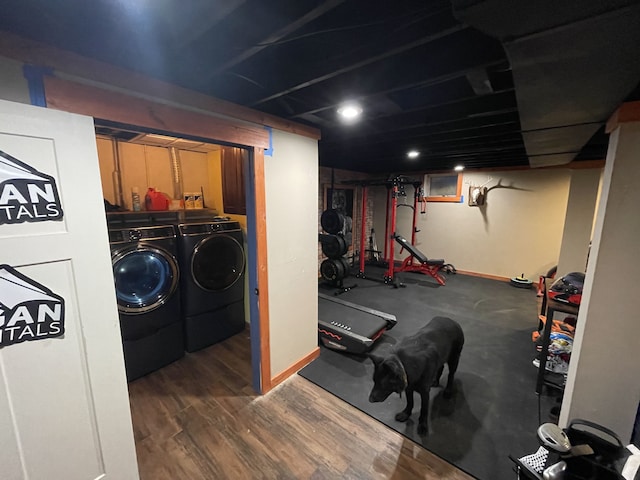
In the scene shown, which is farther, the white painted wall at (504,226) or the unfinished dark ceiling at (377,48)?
the white painted wall at (504,226)

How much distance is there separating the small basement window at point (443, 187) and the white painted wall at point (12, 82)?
6153mm

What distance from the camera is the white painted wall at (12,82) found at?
0.96 m

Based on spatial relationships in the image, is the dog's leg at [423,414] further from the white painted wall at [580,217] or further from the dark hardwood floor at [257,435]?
the white painted wall at [580,217]

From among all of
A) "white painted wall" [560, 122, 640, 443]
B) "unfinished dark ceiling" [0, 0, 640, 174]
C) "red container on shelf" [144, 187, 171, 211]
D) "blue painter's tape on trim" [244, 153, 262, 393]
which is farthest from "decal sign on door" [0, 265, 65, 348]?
"white painted wall" [560, 122, 640, 443]

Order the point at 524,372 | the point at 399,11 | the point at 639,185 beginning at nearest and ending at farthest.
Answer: the point at 399,11 < the point at 639,185 < the point at 524,372

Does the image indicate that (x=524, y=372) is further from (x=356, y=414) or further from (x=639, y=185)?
(x=639, y=185)

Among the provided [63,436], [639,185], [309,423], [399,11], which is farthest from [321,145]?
[63,436]

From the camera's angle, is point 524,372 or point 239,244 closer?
point 524,372

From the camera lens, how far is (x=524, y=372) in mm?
2531

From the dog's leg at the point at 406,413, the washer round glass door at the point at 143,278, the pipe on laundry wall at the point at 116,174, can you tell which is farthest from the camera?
the pipe on laundry wall at the point at 116,174

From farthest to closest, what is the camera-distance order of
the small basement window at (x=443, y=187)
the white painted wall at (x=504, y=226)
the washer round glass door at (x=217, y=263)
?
the small basement window at (x=443, y=187)
the white painted wall at (x=504, y=226)
the washer round glass door at (x=217, y=263)

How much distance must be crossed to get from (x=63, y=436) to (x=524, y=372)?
340 cm

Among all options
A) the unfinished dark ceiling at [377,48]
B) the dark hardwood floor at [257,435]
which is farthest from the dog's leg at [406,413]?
the unfinished dark ceiling at [377,48]

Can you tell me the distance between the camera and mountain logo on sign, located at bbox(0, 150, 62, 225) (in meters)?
0.93
